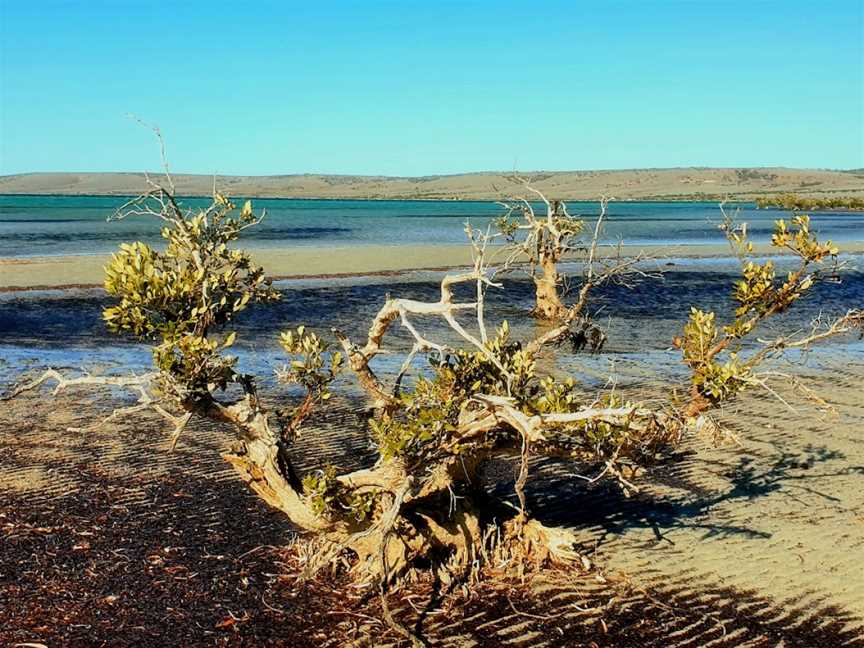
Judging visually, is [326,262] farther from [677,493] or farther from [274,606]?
[274,606]

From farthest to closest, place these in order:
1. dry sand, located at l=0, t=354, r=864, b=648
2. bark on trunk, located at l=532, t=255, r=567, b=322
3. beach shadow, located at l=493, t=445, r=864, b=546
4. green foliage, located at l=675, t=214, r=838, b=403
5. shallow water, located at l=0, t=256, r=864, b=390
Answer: bark on trunk, located at l=532, t=255, r=567, b=322 → shallow water, located at l=0, t=256, r=864, b=390 → beach shadow, located at l=493, t=445, r=864, b=546 → green foliage, located at l=675, t=214, r=838, b=403 → dry sand, located at l=0, t=354, r=864, b=648

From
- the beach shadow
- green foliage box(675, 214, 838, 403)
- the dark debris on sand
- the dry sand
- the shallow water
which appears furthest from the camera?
the shallow water

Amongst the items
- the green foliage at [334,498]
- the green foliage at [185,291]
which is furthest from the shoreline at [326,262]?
the green foliage at [334,498]

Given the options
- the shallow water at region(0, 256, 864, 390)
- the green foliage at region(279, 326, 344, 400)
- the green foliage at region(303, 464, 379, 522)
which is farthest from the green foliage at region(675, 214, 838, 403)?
the shallow water at region(0, 256, 864, 390)

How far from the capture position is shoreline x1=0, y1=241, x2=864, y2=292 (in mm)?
31219

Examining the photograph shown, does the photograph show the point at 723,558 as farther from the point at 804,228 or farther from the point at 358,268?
the point at 358,268

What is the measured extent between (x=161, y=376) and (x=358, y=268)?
97.3 ft

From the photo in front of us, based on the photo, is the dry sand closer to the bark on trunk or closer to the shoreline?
the bark on trunk

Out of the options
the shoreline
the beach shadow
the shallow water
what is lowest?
the beach shadow

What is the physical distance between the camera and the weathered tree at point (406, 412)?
7.21 meters

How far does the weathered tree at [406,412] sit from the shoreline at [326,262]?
778 inches

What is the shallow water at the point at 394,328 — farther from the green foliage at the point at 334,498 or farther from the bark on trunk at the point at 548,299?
the green foliage at the point at 334,498

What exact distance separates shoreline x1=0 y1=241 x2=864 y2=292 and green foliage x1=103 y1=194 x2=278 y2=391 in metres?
19.5

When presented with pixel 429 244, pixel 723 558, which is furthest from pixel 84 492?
pixel 429 244
